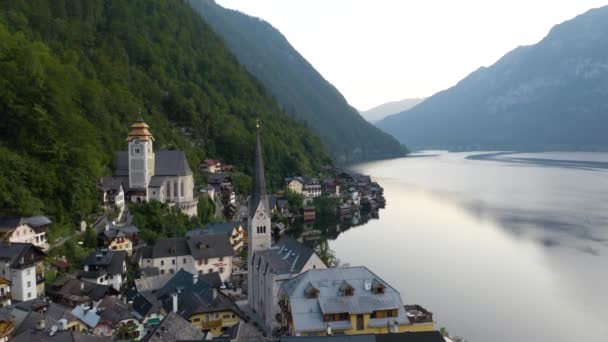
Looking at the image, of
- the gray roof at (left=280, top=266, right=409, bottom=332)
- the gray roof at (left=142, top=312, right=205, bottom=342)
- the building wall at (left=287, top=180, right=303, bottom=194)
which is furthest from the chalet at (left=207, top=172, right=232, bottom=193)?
the gray roof at (left=142, top=312, right=205, bottom=342)

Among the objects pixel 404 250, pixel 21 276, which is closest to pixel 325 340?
pixel 21 276

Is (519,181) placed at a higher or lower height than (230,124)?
lower

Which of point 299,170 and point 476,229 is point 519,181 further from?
point 476,229

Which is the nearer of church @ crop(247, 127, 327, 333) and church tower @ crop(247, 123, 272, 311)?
church @ crop(247, 127, 327, 333)

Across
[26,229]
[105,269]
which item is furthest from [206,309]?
[26,229]

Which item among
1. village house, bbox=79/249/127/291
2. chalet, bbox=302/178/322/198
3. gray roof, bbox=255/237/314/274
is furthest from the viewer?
chalet, bbox=302/178/322/198

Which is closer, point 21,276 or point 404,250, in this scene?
point 21,276

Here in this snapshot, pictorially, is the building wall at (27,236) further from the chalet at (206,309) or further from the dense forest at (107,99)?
the chalet at (206,309)

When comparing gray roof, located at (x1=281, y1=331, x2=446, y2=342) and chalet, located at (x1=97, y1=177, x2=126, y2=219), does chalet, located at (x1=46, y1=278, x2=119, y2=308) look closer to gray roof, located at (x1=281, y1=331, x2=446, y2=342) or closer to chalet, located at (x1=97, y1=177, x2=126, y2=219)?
chalet, located at (x1=97, y1=177, x2=126, y2=219)

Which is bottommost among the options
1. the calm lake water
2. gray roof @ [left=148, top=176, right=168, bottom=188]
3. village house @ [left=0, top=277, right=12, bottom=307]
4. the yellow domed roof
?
the calm lake water
